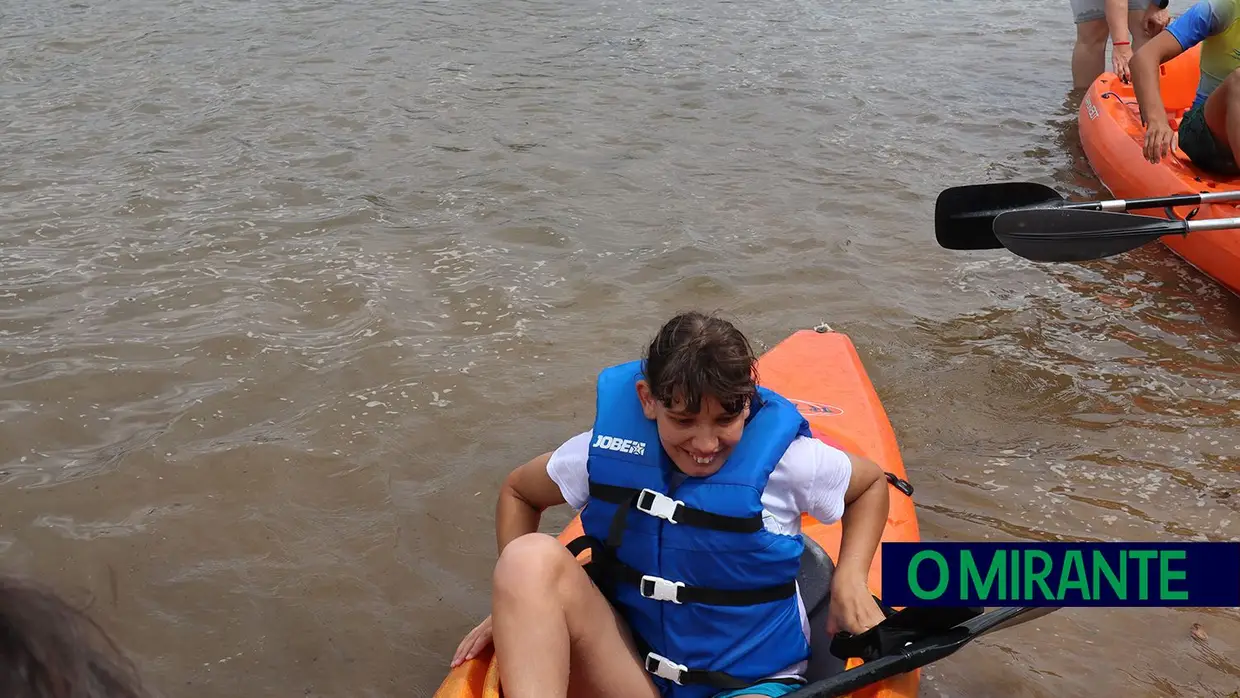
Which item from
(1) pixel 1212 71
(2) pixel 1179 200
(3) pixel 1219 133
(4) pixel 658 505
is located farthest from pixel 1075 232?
(4) pixel 658 505

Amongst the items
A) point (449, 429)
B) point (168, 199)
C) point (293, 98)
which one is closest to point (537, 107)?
point (293, 98)

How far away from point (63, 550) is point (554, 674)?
187 centimetres

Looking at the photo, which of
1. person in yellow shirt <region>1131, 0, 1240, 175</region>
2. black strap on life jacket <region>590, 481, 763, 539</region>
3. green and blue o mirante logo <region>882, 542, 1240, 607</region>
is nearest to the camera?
green and blue o mirante logo <region>882, 542, 1240, 607</region>

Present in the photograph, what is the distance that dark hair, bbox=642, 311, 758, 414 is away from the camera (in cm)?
192

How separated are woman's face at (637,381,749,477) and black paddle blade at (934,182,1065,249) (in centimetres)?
244

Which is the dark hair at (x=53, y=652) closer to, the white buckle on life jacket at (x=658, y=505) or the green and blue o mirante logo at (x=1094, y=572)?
the white buckle on life jacket at (x=658, y=505)

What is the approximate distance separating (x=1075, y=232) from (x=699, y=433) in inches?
99.4

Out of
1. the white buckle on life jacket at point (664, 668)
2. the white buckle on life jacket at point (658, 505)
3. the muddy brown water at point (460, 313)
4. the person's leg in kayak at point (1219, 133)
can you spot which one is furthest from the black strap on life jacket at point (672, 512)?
the person's leg in kayak at point (1219, 133)

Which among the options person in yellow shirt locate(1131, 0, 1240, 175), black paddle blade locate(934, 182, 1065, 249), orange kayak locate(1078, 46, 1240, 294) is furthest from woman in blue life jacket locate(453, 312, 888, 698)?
person in yellow shirt locate(1131, 0, 1240, 175)

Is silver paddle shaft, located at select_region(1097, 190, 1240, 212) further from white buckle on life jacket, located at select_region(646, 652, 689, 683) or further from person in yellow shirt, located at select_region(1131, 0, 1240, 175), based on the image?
white buckle on life jacket, located at select_region(646, 652, 689, 683)

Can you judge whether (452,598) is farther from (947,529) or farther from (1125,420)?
→ (1125,420)

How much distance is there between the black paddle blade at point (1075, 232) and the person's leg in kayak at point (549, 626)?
2596 mm

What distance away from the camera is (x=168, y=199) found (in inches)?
214

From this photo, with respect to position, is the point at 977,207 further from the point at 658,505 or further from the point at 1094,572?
the point at 1094,572
